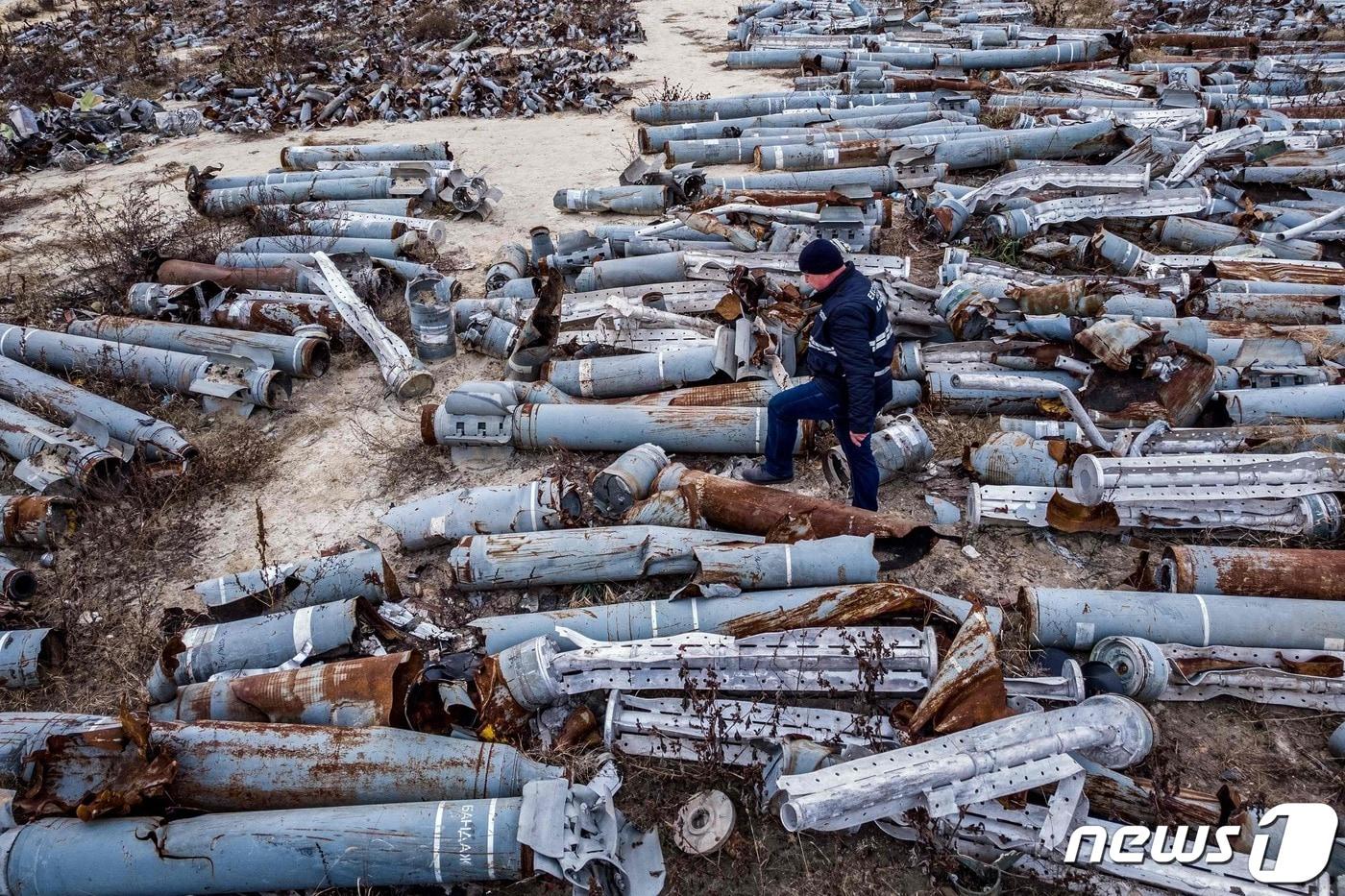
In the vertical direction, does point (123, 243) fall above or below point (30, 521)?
above

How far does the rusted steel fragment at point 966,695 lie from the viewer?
3465 millimetres

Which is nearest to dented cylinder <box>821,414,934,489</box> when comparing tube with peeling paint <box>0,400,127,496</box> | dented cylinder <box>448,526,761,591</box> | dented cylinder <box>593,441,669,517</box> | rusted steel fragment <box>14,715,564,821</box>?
dented cylinder <box>448,526,761,591</box>

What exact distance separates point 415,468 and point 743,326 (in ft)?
8.79

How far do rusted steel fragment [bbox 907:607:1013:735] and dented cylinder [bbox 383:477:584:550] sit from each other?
2.33 metres

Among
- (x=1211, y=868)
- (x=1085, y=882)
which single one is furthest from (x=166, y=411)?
(x=1211, y=868)

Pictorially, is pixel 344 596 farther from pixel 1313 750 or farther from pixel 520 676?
pixel 1313 750

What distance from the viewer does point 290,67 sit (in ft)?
50.6

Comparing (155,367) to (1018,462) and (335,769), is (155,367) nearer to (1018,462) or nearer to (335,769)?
(335,769)

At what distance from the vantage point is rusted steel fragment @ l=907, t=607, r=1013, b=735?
346 cm

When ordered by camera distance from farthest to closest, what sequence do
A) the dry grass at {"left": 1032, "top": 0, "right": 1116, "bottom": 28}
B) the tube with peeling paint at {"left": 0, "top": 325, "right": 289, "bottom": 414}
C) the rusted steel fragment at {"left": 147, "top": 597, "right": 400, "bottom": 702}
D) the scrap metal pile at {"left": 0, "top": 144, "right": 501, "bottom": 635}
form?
the dry grass at {"left": 1032, "top": 0, "right": 1116, "bottom": 28} → the tube with peeling paint at {"left": 0, "top": 325, "right": 289, "bottom": 414} → the scrap metal pile at {"left": 0, "top": 144, "right": 501, "bottom": 635} → the rusted steel fragment at {"left": 147, "top": 597, "right": 400, "bottom": 702}

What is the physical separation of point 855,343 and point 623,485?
1642mm

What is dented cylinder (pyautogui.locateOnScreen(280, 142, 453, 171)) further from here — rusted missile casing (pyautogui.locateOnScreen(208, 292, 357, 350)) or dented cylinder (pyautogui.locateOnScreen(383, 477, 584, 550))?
dented cylinder (pyautogui.locateOnScreen(383, 477, 584, 550))

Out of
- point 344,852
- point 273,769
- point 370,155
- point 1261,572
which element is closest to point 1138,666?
point 1261,572

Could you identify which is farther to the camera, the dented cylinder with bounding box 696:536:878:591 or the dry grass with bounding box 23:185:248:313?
the dry grass with bounding box 23:185:248:313
